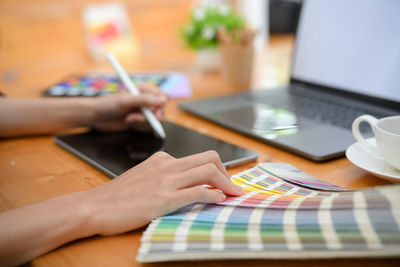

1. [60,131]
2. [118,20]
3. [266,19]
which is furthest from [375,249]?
[266,19]

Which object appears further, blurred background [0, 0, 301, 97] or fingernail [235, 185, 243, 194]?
blurred background [0, 0, 301, 97]

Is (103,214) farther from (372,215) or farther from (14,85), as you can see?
(14,85)

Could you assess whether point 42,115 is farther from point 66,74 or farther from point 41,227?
point 66,74

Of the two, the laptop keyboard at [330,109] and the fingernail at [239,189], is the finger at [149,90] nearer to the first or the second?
the laptop keyboard at [330,109]

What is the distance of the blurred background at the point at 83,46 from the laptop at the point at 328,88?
0.73 feet

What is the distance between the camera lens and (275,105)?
97 cm

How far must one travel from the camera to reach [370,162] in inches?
24.3

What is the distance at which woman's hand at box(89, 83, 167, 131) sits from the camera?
2.89 ft

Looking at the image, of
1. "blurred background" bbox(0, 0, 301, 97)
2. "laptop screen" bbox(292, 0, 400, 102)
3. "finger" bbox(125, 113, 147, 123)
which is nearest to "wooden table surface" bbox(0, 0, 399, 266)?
"blurred background" bbox(0, 0, 301, 97)

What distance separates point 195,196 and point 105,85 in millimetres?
785

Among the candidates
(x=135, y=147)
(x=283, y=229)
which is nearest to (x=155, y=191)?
(x=283, y=229)

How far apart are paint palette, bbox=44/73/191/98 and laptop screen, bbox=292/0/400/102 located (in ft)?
1.13

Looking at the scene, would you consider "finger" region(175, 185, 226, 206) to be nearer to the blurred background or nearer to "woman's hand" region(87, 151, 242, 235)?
"woman's hand" region(87, 151, 242, 235)

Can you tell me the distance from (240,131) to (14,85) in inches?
36.7
